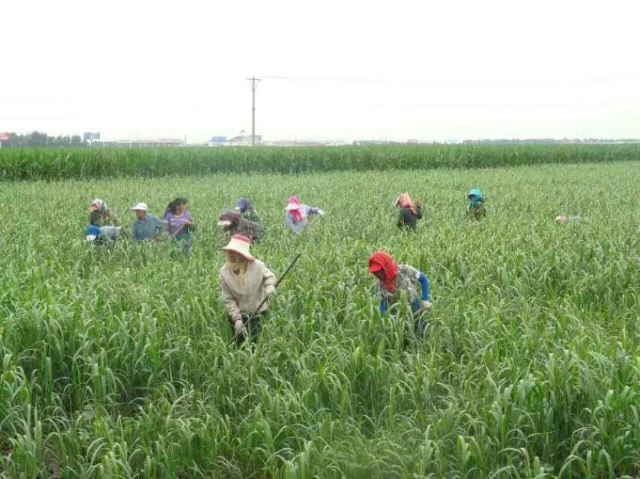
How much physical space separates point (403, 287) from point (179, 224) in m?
5.00

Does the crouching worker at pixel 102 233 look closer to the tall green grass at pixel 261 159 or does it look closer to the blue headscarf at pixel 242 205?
the blue headscarf at pixel 242 205

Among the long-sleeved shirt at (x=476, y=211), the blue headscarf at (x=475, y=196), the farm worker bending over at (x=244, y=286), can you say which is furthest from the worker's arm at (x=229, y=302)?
the long-sleeved shirt at (x=476, y=211)

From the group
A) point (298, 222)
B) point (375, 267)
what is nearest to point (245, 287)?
point (375, 267)

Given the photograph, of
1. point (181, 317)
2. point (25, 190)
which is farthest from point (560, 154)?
point (181, 317)

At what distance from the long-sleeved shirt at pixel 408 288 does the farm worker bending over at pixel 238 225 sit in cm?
367

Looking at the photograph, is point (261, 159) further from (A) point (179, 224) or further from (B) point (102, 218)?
(A) point (179, 224)

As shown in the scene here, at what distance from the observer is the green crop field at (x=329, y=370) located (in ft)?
14.6

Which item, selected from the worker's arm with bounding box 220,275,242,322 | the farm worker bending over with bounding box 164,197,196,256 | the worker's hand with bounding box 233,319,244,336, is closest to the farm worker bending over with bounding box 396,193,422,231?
the farm worker bending over with bounding box 164,197,196,256

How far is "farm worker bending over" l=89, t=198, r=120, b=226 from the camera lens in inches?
436

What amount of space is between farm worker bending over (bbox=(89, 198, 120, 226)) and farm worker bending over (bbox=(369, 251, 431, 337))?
576cm

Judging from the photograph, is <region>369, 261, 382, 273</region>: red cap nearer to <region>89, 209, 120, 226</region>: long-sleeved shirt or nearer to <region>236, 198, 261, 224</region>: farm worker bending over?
<region>236, 198, 261, 224</region>: farm worker bending over

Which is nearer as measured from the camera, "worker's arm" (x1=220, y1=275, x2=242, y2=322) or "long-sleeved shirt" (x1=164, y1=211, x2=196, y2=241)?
"worker's arm" (x1=220, y1=275, x2=242, y2=322)

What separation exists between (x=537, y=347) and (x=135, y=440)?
10.5ft

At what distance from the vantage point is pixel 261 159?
36.3m
